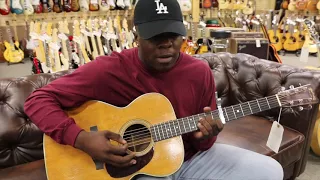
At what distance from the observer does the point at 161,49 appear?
4.42 ft

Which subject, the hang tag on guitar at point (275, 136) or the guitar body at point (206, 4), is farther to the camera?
the guitar body at point (206, 4)

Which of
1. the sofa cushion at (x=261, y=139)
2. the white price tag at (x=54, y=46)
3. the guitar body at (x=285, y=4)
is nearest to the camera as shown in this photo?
the sofa cushion at (x=261, y=139)

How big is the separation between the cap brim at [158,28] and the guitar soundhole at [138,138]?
1.39ft

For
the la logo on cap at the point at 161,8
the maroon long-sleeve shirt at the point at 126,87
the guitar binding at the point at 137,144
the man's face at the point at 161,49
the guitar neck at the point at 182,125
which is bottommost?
the guitar binding at the point at 137,144

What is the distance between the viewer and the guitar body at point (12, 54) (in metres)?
4.94

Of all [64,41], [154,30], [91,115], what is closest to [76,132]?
[91,115]

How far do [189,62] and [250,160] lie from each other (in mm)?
556

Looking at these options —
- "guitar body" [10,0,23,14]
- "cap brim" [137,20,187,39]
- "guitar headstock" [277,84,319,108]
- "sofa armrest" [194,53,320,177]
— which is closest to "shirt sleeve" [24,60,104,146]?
"cap brim" [137,20,187,39]

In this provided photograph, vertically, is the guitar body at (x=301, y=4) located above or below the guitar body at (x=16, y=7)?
below

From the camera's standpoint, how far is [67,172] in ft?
4.24

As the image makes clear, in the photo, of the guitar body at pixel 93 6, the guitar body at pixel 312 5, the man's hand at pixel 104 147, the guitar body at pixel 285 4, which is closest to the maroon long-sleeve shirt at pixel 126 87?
the man's hand at pixel 104 147

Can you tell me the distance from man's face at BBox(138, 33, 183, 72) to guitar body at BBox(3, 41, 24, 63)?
423 centimetres

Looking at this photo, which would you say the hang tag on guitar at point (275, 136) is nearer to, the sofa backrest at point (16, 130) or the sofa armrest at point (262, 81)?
the sofa armrest at point (262, 81)

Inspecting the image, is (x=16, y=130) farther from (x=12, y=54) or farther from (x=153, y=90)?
(x=12, y=54)
